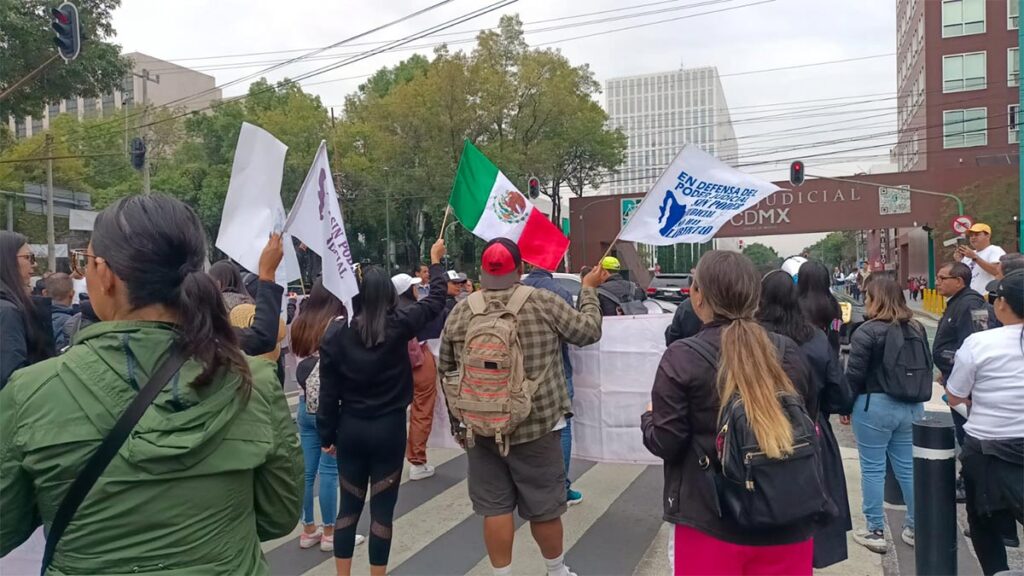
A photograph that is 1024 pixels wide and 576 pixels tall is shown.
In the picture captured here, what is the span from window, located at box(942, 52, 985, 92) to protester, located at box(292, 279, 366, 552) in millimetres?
49284

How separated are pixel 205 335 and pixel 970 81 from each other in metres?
51.5

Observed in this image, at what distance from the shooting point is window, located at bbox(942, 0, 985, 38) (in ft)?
138

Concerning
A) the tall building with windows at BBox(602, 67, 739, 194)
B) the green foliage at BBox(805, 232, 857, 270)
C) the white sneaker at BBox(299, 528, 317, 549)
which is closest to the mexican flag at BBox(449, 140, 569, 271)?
the white sneaker at BBox(299, 528, 317, 549)

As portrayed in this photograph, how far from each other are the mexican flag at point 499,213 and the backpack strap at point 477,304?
109 cm

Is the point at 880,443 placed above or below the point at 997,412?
below

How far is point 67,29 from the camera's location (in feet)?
33.0

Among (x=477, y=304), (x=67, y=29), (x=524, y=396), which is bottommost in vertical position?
(x=524, y=396)

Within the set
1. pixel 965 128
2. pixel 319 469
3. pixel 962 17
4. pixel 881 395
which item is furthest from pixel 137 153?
pixel 962 17

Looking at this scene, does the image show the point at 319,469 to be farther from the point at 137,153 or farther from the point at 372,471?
the point at 137,153

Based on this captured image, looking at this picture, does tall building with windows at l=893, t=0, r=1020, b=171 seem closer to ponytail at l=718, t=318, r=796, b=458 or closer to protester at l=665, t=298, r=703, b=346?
protester at l=665, t=298, r=703, b=346

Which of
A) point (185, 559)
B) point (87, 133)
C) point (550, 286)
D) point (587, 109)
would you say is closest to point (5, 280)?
point (185, 559)

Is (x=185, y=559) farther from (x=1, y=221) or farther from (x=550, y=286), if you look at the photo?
(x=1, y=221)

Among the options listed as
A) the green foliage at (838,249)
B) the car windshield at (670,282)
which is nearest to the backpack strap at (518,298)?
the car windshield at (670,282)

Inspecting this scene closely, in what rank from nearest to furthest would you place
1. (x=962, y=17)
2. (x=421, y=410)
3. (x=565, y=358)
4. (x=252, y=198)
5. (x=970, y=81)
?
(x=252, y=198) → (x=565, y=358) → (x=421, y=410) → (x=962, y=17) → (x=970, y=81)
